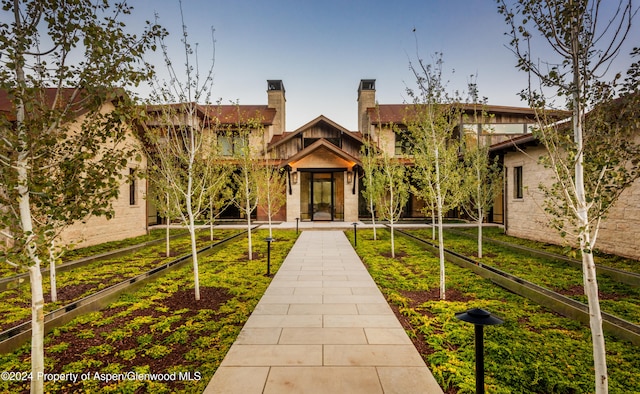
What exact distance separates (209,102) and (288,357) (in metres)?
5.54

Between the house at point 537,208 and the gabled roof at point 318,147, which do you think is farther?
the gabled roof at point 318,147

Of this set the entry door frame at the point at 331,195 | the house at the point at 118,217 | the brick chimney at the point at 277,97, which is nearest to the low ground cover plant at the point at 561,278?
the entry door frame at the point at 331,195

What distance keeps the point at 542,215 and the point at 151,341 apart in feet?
46.2

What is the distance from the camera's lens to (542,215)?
12148 mm

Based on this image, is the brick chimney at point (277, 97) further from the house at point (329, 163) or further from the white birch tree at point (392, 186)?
the white birch tree at point (392, 186)

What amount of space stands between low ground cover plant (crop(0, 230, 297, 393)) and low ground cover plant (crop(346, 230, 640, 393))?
283 centimetres

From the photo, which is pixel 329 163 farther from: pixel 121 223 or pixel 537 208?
pixel 121 223

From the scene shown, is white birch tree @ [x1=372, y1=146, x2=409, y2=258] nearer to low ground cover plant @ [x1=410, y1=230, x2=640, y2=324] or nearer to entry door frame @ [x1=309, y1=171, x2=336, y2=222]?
low ground cover plant @ [x1=410, y1=230, x2=640, y2=324]

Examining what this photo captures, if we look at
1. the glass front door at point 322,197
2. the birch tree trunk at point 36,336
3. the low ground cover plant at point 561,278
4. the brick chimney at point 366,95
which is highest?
the brick chimney at point 366,95

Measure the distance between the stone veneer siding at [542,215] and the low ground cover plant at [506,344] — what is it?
1687 mm

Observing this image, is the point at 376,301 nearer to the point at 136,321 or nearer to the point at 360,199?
the point at 136,321

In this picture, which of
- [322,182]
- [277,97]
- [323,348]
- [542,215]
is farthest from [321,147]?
[323,348]

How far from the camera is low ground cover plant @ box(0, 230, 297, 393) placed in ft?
11.0

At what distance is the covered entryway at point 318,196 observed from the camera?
2134cm
